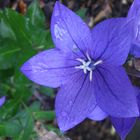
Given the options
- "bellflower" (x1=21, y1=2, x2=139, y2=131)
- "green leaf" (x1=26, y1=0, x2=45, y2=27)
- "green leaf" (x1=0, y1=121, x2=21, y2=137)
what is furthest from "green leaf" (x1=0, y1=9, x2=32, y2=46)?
"bellflower" (x1=21, y1=2, x2=139, y2=131)

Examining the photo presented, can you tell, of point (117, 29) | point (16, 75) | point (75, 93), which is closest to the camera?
point (117, 29)

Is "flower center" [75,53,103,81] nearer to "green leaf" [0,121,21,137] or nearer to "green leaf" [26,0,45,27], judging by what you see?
"green leaf" [0,121,21,137]

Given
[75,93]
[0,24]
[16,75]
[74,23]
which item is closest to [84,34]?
[74,23]

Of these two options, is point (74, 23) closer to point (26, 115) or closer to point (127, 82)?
point (127, 82)

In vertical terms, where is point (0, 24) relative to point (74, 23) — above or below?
below

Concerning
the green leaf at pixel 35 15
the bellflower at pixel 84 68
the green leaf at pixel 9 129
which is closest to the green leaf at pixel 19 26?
the green leaf at pixel 35 15

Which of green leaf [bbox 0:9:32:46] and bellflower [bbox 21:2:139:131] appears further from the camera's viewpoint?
green leaf [bbox 0:9:32:46]

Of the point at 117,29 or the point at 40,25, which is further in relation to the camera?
the point at 40,25
